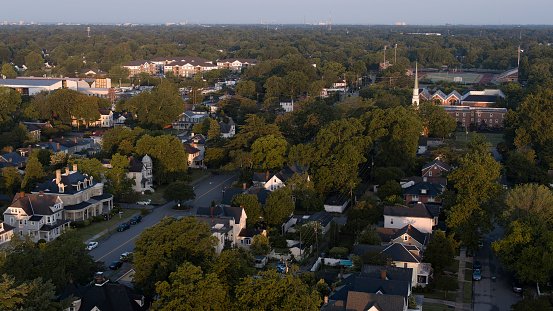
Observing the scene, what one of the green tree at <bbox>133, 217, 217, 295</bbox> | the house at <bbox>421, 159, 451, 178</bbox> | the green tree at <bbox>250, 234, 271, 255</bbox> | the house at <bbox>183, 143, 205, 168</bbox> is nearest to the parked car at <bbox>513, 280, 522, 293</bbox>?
the green tree at <bbox>250, 234, 271, 255</bbox>

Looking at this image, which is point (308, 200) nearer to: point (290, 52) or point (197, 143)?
point (197, 143)

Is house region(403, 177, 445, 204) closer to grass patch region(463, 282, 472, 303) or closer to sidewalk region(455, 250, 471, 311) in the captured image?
sidewalk region(455, 250, 471, 311)

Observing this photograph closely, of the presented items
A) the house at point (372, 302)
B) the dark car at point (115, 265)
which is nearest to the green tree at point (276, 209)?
the dark car at point (115, 265)

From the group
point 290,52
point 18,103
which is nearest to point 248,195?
point 18,103

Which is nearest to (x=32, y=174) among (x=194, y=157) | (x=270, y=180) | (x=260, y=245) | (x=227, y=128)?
(x=194, y=157)

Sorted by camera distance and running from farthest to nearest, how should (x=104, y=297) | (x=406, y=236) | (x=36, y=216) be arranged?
(x=36, y=216) < (x=406, y=236) < (x=104, y=297)

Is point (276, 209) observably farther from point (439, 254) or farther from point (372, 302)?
point (372, 302)

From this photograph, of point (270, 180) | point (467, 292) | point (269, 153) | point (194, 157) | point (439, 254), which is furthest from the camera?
point (194, 157)
